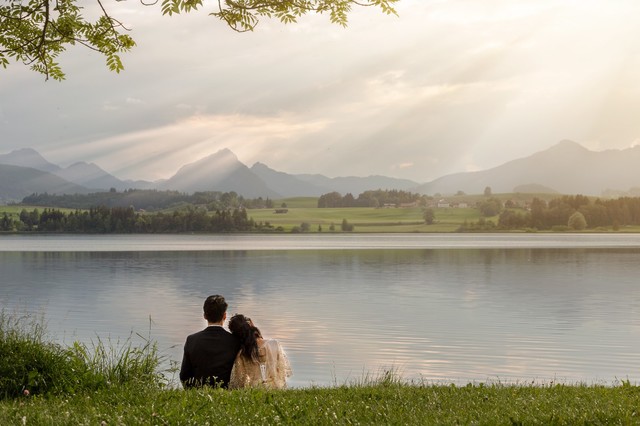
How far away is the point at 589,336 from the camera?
3027 cm

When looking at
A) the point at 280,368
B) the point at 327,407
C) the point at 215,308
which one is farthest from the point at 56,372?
the point at 327,407

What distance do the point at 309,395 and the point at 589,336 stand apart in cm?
2127

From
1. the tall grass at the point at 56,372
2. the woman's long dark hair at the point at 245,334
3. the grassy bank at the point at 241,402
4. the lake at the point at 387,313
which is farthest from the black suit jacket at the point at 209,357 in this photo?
the lake at the point at 387,313

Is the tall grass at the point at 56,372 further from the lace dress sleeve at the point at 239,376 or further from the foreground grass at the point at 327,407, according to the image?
the lace dress sleeve at the point at 239,376

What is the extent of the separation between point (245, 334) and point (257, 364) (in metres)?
0.61

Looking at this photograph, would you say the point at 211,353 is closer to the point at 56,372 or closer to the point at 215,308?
the point at 215,308

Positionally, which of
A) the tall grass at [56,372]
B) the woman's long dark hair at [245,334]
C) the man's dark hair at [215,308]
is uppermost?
the man's dark hair at [215,308]

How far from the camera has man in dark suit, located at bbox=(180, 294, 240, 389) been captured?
12.0m

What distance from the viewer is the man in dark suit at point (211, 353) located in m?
12.0

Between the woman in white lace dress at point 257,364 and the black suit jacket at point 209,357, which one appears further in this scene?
the woman in white lace dress at point 257,364

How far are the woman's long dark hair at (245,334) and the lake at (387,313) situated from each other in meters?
6.65

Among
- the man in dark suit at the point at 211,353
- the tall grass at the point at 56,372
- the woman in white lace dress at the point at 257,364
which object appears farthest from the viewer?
the tall grass at the point at 56,372

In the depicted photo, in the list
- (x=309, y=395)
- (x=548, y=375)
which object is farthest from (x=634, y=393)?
(x=548, y=375)

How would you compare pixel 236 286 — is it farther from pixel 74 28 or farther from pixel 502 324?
pixel 74 28
